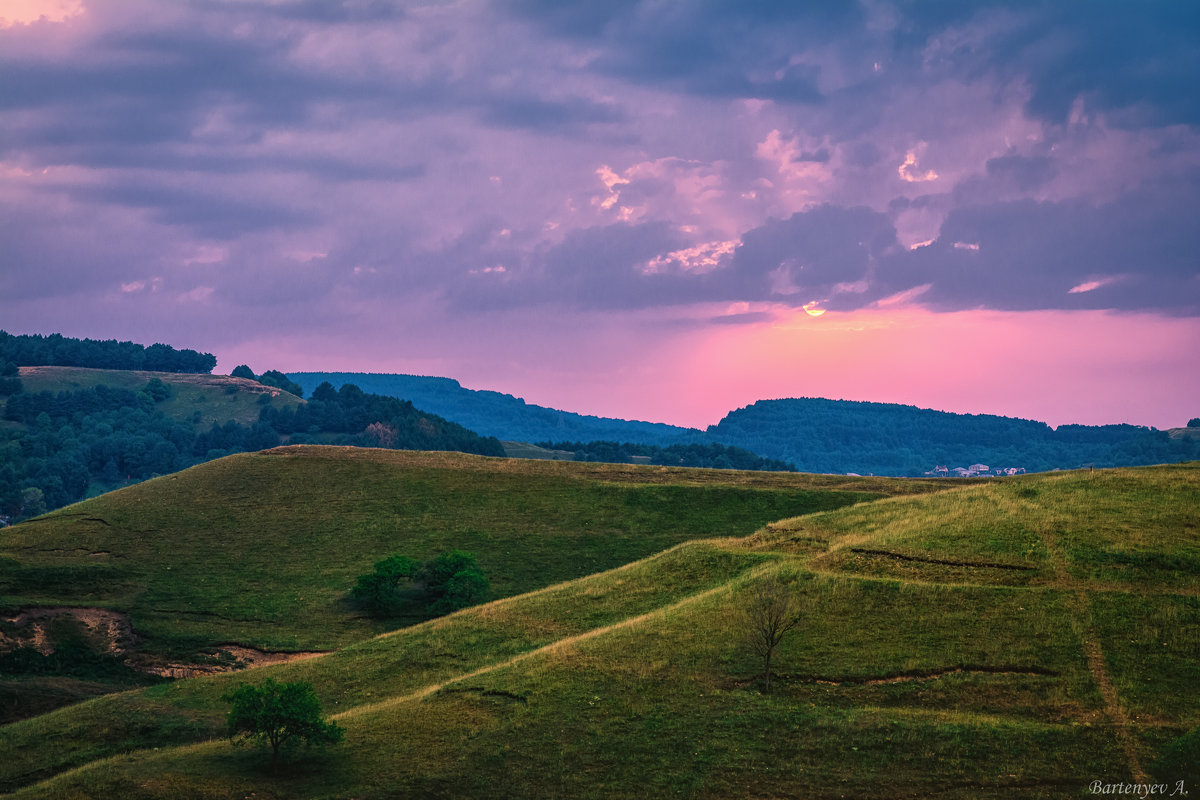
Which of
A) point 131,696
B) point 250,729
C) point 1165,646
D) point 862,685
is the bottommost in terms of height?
point 131,696

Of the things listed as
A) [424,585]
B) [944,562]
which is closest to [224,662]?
[424,585]

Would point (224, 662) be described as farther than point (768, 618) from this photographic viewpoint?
Yes

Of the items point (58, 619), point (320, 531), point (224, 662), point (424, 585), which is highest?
point (320, 531)

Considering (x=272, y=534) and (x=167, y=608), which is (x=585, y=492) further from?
(x=167, y=608)

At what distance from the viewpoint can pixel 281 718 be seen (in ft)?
111

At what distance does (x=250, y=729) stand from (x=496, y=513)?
4928 centimetres

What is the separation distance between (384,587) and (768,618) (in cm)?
3463

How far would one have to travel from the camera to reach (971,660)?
37125 mm

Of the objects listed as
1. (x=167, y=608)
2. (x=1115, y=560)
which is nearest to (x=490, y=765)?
(x=1115, y=560)

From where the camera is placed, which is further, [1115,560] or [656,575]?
[656,575]

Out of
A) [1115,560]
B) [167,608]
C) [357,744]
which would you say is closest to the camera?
[357,744]

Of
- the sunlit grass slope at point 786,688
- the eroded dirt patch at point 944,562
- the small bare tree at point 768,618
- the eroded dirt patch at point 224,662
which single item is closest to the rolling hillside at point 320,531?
the eroded dirt patch at point 224,662

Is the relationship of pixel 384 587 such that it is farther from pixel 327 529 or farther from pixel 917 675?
pixel 917 675

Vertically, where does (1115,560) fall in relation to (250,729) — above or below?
above
